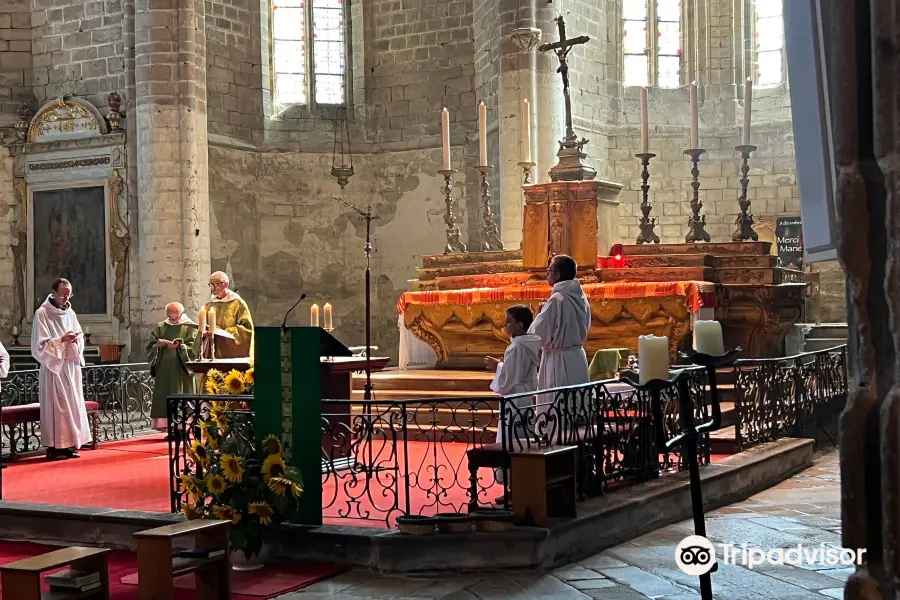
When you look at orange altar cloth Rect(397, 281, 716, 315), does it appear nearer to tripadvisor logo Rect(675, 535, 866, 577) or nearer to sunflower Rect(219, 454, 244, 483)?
→ tripadvisor logo Rect(675, 535, 866, 577)

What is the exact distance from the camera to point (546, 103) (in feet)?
51.9

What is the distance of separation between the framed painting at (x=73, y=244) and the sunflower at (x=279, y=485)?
36.4 ft

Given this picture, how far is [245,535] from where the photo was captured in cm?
591

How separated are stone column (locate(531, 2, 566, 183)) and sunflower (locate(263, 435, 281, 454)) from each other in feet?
33.0

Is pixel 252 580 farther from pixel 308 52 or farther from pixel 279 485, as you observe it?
pixel 308 52

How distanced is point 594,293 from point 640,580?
521cm

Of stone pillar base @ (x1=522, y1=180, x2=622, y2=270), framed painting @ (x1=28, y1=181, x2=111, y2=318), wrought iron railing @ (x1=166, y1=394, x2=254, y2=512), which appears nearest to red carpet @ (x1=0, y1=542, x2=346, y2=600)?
wrought iron railing @ (x1=166, y1=394, x2=254, y2=512)

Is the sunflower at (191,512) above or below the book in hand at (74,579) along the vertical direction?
above

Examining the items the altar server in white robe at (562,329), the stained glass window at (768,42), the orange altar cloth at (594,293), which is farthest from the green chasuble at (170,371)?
the stained glass window at (768,42)

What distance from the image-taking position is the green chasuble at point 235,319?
10992 mm

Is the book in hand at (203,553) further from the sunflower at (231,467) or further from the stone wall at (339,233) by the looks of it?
the stone wall at (339,233)

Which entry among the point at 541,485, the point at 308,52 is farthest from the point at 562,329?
the point at 308,52

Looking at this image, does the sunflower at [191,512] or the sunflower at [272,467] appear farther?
the sunflower at [272,467]

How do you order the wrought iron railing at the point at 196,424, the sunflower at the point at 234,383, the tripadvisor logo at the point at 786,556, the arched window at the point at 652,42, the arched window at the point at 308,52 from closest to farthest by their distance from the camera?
1. the tripadvisor logo at the point at 786,556
2. the wrought iron railing at the point at 196,424
3. the sunflower at the point at 234,383
4. the arched window at the point at 308,52
5. the arched window at the point at 652,42
